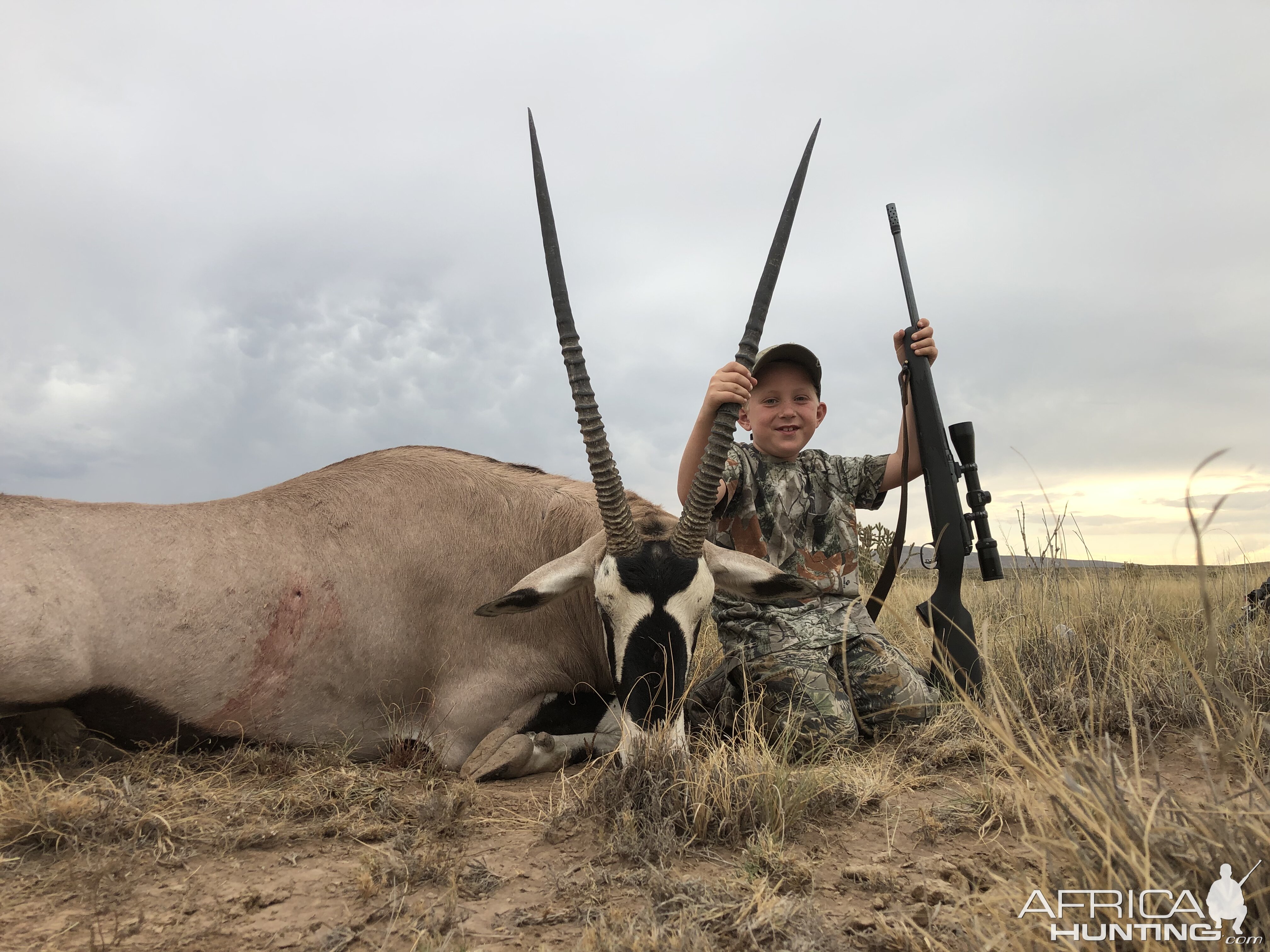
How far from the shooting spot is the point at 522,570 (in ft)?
15.0

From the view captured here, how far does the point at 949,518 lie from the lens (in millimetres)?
4832

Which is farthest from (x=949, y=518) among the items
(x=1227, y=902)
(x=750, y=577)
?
(x=1227, y=902)

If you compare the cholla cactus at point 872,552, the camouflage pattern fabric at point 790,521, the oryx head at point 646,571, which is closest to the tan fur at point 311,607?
the oryx head at point 646,571

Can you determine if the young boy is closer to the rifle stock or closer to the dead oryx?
the rifle stock

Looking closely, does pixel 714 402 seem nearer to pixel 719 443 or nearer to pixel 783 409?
pixel 719 443

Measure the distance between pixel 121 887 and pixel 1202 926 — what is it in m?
2.98

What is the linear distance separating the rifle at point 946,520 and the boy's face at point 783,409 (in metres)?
0.65

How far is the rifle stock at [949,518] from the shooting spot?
4492 mm

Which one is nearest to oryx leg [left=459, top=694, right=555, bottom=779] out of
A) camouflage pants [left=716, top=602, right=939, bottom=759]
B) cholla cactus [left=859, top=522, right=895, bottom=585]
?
camouflage pants [left=716, top=602, right=939, bottom=759]

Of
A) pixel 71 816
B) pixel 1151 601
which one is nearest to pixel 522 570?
pixel 71 816

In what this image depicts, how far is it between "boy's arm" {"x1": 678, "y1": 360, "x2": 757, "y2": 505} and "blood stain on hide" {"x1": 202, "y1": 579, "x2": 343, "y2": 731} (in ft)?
6.71

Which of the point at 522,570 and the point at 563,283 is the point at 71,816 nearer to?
the point at 522,570

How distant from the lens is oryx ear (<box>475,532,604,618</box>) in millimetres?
3818

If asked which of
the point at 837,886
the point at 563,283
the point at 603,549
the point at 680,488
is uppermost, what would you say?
the point at 563,283
